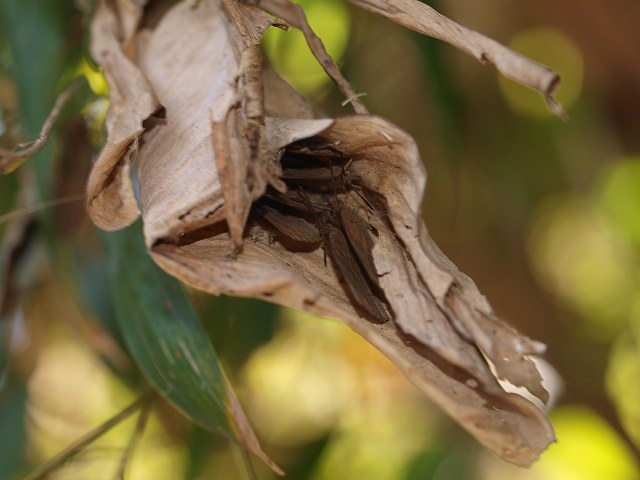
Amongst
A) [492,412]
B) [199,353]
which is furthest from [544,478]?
[492,412]

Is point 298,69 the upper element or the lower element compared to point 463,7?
lower

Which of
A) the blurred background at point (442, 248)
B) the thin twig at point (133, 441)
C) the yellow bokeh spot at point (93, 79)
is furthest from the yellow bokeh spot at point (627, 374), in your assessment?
the yellow bokeh spot at point (93, 79)

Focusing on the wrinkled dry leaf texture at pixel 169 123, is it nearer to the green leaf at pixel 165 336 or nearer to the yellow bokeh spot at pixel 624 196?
the green leaf at pixel 165 336

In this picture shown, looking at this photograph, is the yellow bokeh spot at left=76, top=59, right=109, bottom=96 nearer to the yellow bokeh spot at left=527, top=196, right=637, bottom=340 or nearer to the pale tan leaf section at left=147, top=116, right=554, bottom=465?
the pale tan leaf section at left=147, top=116, right=554, bottom=465

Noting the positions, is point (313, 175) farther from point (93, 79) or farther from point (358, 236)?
point (93, 79)

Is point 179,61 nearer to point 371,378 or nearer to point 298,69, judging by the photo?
point 298,69

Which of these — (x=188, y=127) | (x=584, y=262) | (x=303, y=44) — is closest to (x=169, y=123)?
(x=188, y=127)

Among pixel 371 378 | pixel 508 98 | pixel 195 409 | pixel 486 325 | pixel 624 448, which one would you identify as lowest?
pixel 371 378

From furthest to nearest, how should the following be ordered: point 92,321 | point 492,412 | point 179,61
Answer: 1. point 92,321
2. point 179,61
3. point 492,412
